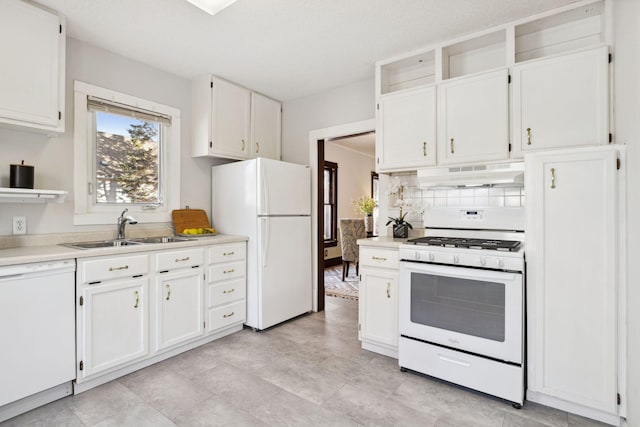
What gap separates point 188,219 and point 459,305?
2.59 metres

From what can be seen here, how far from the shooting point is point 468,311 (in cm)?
211

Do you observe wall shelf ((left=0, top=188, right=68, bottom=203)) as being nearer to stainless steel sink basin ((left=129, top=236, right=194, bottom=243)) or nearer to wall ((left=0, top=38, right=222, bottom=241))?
wall ((left=0, top=38, right=222, bottom=241))

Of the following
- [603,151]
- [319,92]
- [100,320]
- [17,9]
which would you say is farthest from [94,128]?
[603,151]

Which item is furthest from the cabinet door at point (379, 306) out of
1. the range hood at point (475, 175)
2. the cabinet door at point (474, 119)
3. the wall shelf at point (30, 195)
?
the wall shelf at point (30, 195)

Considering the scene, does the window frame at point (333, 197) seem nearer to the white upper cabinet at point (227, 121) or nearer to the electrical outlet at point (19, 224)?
A: the white upper cabinet at point (227, 121)

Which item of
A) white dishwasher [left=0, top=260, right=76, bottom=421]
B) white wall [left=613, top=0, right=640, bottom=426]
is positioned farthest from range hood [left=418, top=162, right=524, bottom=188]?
white dishwasher [left=0, top=260, right=76, bottom=421]

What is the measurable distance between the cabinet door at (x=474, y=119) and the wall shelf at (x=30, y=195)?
2.84 meters

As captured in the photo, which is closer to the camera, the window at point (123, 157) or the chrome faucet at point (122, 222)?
the window at point (123, 157)

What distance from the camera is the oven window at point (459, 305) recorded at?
6.61 ft

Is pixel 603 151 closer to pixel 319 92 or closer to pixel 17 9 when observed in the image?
pixel 319 92

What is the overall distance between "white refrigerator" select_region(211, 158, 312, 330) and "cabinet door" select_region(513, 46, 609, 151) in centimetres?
209

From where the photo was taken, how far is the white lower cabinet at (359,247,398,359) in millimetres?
2547

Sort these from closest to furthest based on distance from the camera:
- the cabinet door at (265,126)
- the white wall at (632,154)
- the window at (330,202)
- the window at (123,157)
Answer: the white wall at (632,154), the window at (123,157), the cabinet door at (265,126), the window at (330,202)

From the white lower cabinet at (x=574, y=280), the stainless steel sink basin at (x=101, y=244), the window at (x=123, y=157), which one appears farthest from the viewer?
the window at (x=123, y=157)
